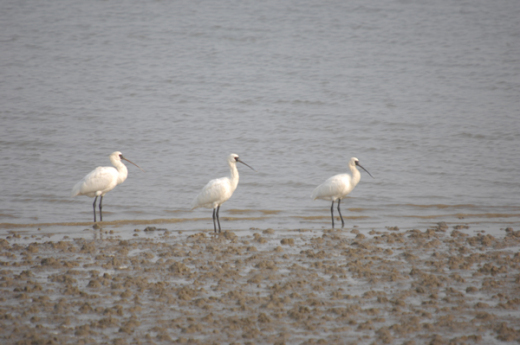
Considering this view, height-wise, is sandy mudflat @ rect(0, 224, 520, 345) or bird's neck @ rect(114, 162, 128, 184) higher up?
bird's neck @ rect(114, 162, 128, 184)

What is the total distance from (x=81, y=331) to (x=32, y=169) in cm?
1179

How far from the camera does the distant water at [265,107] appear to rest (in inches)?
511

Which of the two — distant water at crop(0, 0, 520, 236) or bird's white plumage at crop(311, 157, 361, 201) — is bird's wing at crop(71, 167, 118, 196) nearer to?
distant water at crop(0, 0, 520, 236)

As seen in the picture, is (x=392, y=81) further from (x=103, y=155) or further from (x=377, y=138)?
(x=103, y=155)

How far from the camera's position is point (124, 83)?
27047mm

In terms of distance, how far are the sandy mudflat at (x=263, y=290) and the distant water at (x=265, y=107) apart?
2.43m

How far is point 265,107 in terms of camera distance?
24.9 meters

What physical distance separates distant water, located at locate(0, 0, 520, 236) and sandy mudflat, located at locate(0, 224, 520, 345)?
7.97 feet

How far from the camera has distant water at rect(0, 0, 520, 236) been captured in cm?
1297

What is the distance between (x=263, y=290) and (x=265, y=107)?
63.2ft

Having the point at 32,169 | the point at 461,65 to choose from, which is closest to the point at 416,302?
the point at 32,169

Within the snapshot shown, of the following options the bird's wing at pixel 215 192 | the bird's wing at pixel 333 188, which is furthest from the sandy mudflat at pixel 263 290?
the bird's wing at pixel 333 188

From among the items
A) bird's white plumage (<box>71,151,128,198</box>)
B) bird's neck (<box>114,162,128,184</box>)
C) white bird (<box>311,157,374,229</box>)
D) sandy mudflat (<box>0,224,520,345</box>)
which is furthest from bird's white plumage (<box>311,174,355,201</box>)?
bird's white plumage (<box>71,151,128,198</box>)

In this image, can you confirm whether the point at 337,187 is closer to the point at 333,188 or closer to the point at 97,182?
the point at 333,188
